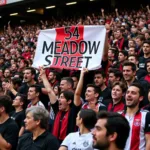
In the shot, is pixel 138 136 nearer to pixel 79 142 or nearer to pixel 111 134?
pixel 79 142

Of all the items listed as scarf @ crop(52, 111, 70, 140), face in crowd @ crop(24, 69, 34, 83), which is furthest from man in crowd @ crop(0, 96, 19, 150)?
face in crowd @ crop(24, 69, 34, 83)

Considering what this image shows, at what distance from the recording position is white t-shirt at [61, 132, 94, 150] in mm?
3832

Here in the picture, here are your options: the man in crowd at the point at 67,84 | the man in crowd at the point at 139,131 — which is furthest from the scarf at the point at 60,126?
the man in crowd at the point at 139,131

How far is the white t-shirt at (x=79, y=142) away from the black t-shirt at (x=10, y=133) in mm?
825

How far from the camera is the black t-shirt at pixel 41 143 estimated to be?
149 inches

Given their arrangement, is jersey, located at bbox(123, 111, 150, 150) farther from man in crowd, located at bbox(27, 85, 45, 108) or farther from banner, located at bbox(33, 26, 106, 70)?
man in crowd, located at bbox(27, 85, 45, 108)

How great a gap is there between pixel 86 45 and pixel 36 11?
20341 mm

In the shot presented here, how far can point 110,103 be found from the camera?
513 centimetres

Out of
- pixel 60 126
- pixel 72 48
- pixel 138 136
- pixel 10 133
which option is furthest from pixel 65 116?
pixel 72 48

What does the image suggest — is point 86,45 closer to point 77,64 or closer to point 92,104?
point 77,64

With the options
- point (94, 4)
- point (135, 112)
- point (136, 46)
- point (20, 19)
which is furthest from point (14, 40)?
point (135, 112)

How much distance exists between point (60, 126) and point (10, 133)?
754mm

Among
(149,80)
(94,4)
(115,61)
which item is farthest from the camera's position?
(94,4)

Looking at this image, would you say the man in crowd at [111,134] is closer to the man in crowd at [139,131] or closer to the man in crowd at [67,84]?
the man in crowd at [139,131]
